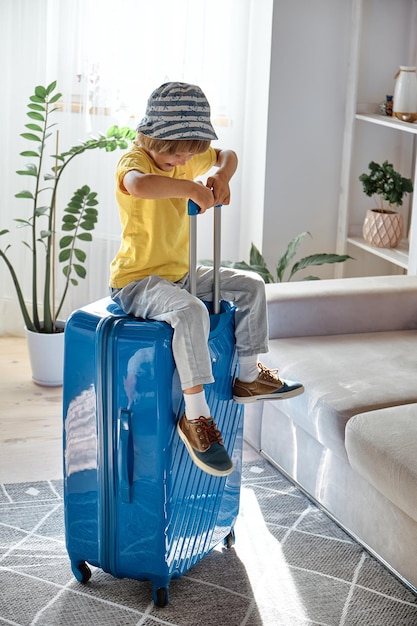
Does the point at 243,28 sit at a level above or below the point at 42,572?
above

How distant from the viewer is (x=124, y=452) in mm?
2170

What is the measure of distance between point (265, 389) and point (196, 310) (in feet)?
1.39

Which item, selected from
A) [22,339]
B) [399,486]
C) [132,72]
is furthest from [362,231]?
[399,486]

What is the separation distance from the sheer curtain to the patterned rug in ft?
5.72

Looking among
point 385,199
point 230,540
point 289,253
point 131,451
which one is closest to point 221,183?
point 131,451

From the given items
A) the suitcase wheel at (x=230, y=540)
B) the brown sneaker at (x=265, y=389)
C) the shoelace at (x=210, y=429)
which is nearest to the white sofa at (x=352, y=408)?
the brown sneaker at (x=265, y=389)

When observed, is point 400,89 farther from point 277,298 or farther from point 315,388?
point 315,388

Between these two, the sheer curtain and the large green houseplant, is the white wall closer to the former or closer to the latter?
the sheer curtain

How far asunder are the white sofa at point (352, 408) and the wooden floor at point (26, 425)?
1.09 feet

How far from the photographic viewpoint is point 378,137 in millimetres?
4133

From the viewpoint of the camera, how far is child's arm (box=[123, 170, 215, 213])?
2.12 metres

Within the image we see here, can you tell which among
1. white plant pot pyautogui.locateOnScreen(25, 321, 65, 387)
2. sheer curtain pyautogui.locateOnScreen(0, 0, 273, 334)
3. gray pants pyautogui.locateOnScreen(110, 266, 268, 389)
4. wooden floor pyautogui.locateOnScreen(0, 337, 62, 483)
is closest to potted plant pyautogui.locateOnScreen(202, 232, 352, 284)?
sheer curtain pyautogui.locateOnScreen(0, 0, 273, 334)

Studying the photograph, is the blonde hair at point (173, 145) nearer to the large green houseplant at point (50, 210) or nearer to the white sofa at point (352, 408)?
the white sofa at point (352, 408)

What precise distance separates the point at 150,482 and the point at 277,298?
1.02 metres
